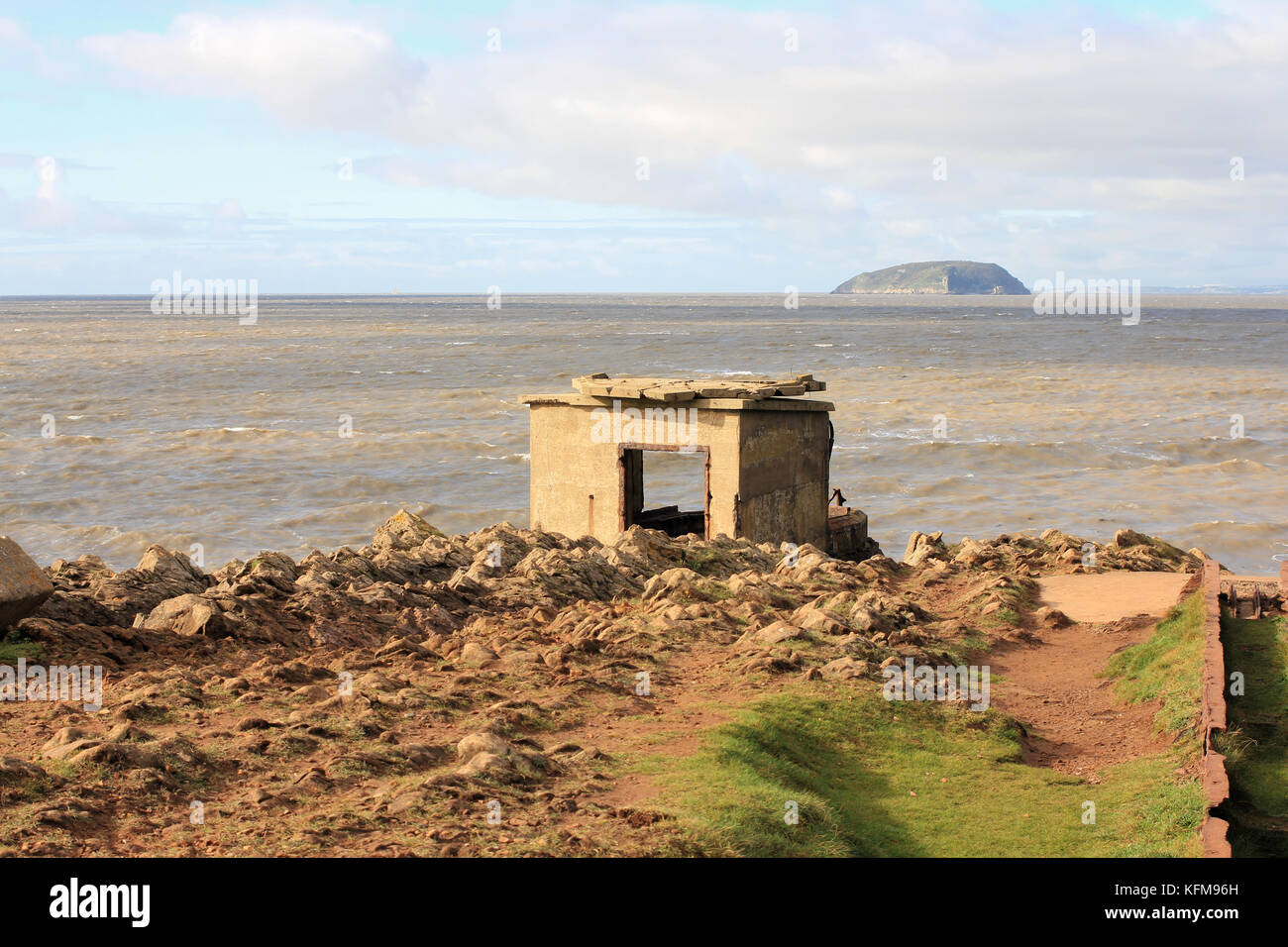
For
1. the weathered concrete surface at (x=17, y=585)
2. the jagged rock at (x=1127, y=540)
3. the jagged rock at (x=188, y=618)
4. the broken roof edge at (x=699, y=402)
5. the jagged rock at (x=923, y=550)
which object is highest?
the broken roof edge at (x=699, y=402)

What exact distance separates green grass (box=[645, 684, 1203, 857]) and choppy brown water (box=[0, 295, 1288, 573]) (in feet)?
57.5

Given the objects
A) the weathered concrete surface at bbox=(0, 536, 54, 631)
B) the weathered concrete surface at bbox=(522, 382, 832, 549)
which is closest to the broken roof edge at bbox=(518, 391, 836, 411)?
the weathered concrete surface at bbox=(522, 382, 832, 549)

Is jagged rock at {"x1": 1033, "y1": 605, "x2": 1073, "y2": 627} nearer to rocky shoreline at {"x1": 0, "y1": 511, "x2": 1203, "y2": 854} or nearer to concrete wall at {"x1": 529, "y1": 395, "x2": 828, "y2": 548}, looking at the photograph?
rocky shoreline at {"x1": 0, "y1": 511, "x2": 1203, "y2": 854}

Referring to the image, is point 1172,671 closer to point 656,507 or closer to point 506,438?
point 656,507

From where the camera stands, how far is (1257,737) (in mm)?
9734

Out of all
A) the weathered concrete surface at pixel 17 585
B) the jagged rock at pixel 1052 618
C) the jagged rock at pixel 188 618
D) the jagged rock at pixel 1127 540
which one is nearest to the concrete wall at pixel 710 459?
the jagged rock at pixel 1052 618

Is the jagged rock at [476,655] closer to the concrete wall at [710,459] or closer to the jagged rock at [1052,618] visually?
the concrete wall at [710,459]

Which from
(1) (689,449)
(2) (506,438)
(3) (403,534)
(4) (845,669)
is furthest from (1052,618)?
(2) (506,438)

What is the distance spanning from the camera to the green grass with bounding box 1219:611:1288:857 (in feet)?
26.4

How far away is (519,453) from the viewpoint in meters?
40.5

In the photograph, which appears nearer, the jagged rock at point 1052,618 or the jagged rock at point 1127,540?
the jagged rock at point 1052,618

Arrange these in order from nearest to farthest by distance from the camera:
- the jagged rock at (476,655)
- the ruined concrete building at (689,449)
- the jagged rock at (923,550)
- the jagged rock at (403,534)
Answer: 1. the jagged rock at (476,655)
2. the jagged rock at (403,534)
3. the ruined concrete building at (689,449)
4. the jagged rock at (923,550)

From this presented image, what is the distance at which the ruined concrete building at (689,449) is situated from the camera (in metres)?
16.7

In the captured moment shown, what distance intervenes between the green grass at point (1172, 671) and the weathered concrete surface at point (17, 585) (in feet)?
31.1
